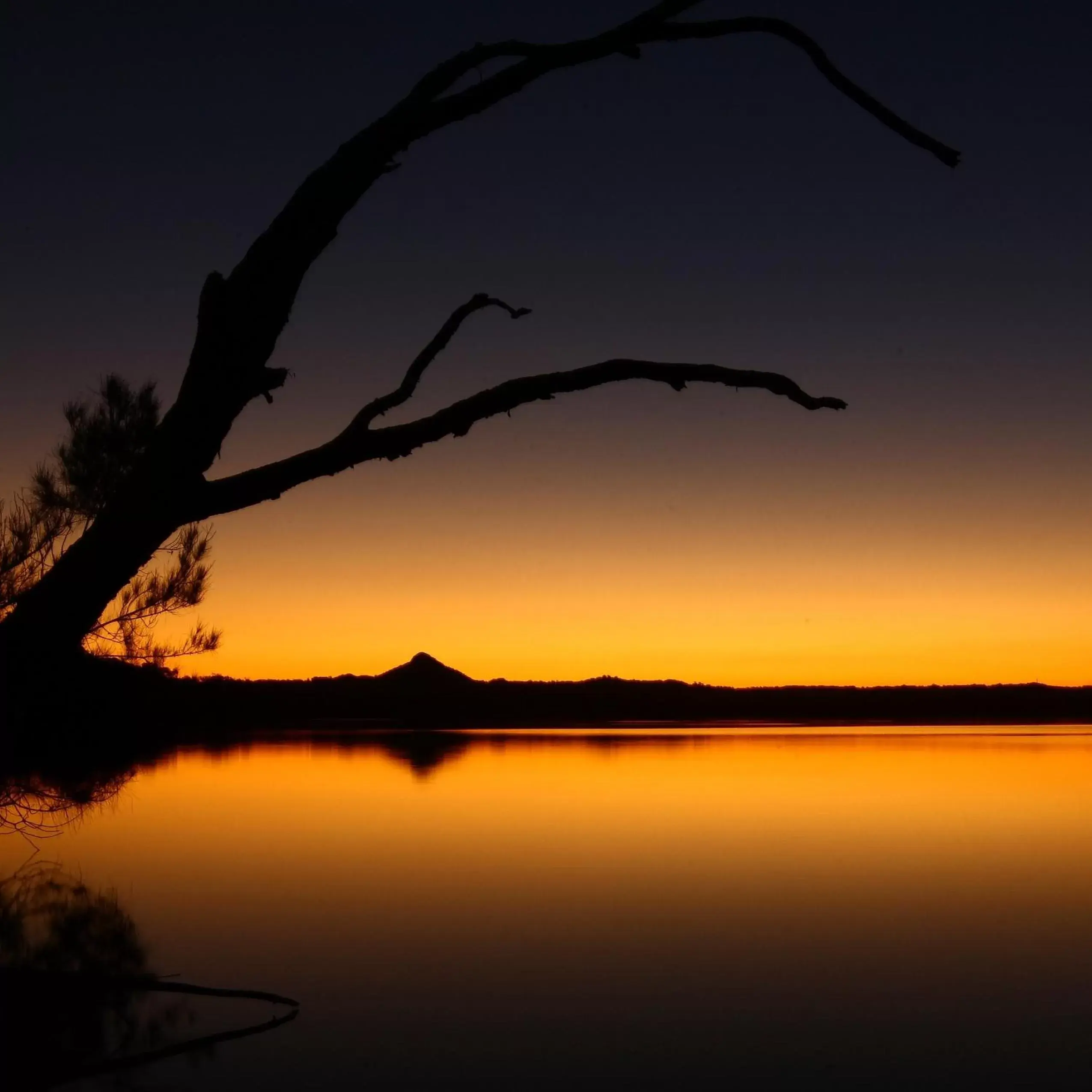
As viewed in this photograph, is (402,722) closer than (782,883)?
No

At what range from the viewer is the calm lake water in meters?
7.50

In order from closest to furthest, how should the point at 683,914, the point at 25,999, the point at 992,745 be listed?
the point at 25,999, the point at 683,914, the point at 992,745

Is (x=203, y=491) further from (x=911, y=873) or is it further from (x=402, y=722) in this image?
(x=402, y=722)

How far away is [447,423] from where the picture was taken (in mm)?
2723

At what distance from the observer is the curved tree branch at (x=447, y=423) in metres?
2.65

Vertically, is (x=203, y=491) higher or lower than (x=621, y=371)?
lower

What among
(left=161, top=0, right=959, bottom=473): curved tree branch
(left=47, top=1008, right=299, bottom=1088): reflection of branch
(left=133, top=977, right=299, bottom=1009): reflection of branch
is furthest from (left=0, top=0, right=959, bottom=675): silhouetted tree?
(left=47, top=1008, right=299, bottom=1088): reflection of branch

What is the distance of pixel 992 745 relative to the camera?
48.2 metres

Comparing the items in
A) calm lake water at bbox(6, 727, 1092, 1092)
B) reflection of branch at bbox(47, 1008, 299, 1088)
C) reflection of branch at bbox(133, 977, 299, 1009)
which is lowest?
calm lake water at bbox(6, 727, 1092, 1092)

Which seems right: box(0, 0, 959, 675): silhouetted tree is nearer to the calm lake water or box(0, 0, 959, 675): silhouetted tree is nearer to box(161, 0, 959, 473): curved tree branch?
box(161, 0, 959, 473): curved tree branch

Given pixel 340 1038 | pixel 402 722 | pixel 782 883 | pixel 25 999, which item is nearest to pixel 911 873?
pixel 782 883

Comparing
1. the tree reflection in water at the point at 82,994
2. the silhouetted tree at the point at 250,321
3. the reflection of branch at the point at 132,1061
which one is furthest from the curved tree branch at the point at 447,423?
the reflection of branch at the point at 132,1061

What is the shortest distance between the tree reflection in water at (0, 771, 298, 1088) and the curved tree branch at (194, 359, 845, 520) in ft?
3.23

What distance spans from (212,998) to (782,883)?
837 centimetres
